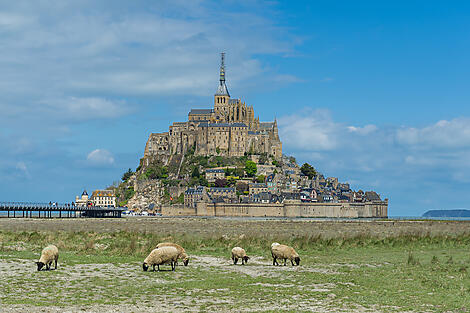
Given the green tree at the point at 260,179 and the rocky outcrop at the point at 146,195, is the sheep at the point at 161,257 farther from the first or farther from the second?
the rocky outcrop at the point at 146,195

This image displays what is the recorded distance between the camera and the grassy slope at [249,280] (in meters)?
15.4

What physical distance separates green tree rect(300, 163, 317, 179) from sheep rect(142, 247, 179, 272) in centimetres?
15964

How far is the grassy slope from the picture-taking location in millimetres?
15422

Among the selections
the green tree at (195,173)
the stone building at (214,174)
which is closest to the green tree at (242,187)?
the stone building at (214,174)

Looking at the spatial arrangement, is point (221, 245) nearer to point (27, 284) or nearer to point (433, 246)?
point (433, 246)

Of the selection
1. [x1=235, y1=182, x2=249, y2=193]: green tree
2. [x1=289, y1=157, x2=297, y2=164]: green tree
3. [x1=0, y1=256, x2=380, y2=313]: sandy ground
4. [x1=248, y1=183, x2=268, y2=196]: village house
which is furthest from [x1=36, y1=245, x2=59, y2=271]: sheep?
[x1=289, y1=157, x2=297, y2=164]: green tree

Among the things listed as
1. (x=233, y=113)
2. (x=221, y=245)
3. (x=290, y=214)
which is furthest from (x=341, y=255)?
(x=233, y=113)

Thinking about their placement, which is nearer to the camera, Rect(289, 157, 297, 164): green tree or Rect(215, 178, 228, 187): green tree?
Result: Rect(215, 178, 228, 187): green tree

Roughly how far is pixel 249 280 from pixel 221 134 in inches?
6159

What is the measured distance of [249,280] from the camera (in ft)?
62.5

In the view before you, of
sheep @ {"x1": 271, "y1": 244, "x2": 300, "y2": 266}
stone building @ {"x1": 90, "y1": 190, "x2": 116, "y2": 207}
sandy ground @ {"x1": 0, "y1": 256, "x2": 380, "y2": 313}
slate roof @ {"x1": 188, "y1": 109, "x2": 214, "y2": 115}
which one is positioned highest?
slate roof @ {"x1": 188, "y1": 109, "x2": 214, "y2": 115}

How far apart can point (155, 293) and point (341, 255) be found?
1358 cm

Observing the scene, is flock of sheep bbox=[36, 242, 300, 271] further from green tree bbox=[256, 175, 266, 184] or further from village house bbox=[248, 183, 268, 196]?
green tree bbox=[256, 175, 266, 184]

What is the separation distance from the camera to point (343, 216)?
152m
